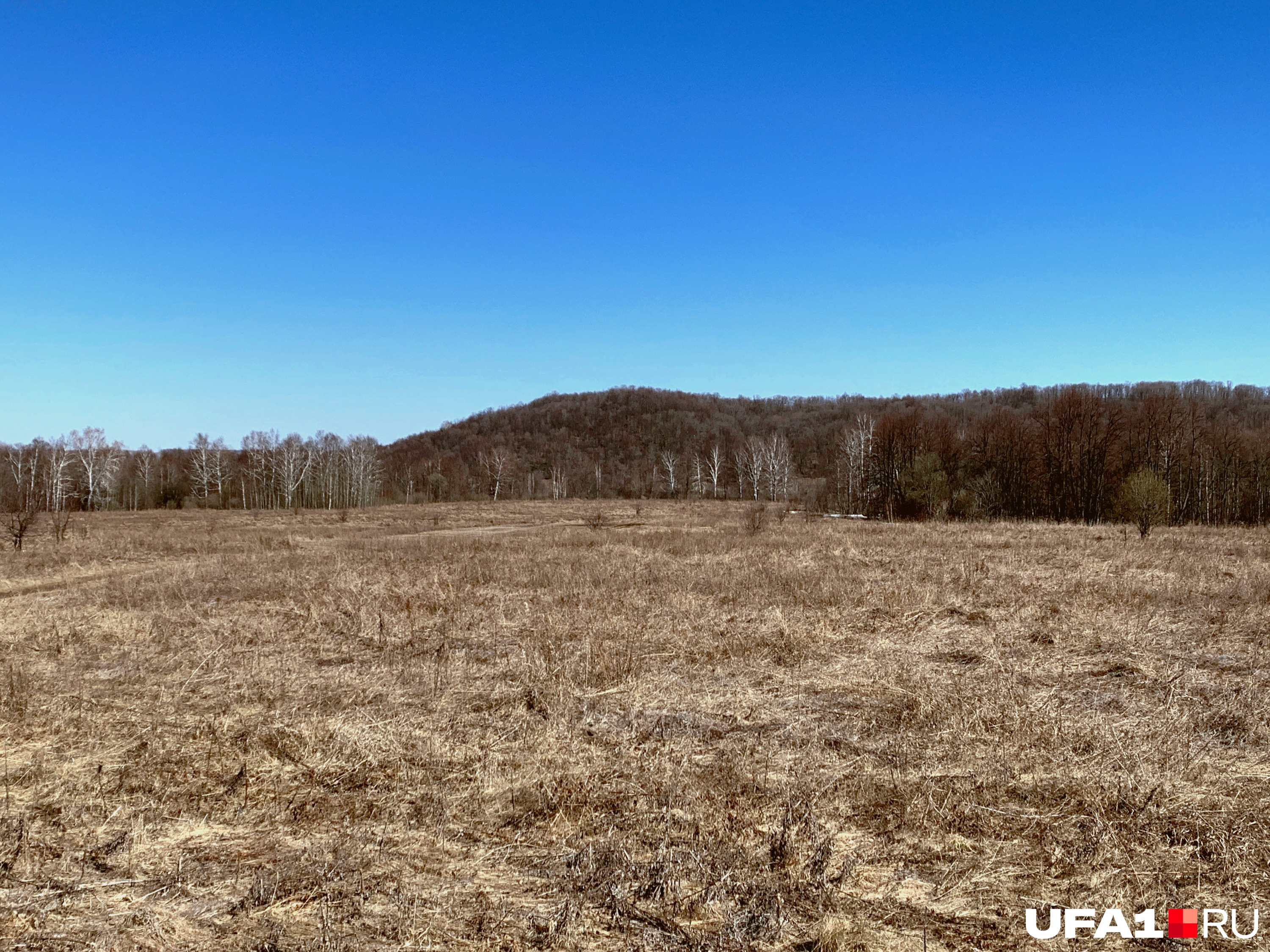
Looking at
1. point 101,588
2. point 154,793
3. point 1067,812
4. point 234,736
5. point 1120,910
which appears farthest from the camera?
point 101,588

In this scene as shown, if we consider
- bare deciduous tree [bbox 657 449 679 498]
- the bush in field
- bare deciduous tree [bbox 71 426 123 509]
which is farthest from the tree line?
the bush in field

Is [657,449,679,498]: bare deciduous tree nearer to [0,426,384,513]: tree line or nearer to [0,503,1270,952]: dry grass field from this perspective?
[0,426,384,513]: tree line

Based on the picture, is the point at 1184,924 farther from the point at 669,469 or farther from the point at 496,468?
the point at 496,468

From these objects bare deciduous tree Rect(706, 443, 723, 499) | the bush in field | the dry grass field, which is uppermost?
bare deciduous tree Rect(706, 443, 723, 499)

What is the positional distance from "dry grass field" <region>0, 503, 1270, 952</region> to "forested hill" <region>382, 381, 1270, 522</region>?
1481 inches

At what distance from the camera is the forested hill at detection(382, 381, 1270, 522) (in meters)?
48.7

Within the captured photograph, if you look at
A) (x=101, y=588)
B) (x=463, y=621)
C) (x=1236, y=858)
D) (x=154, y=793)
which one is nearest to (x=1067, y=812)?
(x=1236, y=858)

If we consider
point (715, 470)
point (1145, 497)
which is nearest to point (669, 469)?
point (715, 470)

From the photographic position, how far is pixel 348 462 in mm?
89812

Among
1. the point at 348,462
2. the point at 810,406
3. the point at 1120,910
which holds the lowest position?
the point at 1120,910

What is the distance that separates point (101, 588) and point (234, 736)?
11.8m

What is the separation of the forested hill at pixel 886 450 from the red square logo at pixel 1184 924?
142 feet

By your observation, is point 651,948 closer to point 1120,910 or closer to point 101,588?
point 1120,910

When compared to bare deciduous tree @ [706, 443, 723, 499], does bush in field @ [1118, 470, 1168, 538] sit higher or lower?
lower
